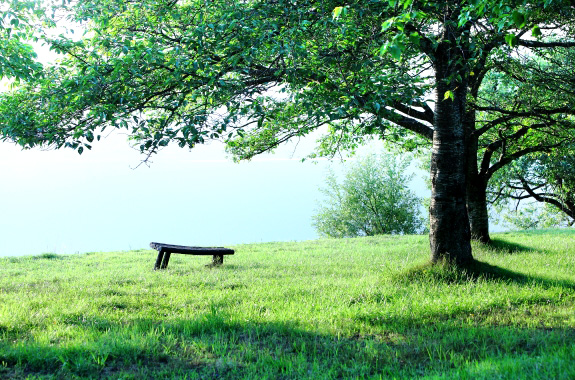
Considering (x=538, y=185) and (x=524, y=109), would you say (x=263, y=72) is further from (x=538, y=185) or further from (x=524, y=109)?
(x=538, y=185)

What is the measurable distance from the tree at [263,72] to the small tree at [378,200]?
87.3 feet

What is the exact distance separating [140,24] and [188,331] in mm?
5744

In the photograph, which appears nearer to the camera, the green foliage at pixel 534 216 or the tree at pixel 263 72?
the tree at pixel 263 72

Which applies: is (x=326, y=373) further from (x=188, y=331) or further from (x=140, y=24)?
(x=140, y=24)

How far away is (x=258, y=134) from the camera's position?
14.2m

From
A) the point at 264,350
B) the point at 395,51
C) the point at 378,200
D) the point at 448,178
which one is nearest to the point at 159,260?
the point at 264,350

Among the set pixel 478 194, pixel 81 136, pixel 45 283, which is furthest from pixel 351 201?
pixel 81 136

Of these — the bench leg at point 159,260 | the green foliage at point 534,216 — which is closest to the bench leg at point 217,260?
the bench leg at point 159,260

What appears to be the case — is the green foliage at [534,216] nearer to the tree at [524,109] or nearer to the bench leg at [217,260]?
the tree at [524,109]

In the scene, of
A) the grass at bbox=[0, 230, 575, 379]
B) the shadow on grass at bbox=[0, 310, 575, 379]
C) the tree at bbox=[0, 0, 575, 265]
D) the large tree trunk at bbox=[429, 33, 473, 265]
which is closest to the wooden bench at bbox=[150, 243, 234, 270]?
the grass at bbox=[0, 230, 575, 379]

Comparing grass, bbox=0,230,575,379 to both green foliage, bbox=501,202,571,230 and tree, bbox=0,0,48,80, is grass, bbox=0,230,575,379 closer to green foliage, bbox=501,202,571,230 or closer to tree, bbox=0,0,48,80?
tree, bbox=0,0,48,80

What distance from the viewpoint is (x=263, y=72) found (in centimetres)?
847

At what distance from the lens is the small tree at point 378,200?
122 feet

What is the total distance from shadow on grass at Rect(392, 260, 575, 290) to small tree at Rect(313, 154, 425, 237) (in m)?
27.5
